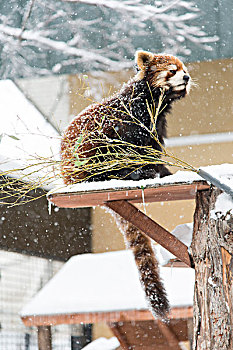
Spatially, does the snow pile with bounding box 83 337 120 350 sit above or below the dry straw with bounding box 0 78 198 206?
below

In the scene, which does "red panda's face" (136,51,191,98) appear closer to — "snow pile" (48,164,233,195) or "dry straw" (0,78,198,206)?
"dry straw" (0,78,198,206)

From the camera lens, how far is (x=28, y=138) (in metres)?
2.67

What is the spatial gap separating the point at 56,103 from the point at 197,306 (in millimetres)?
2486

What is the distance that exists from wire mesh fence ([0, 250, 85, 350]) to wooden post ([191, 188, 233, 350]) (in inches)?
78.7

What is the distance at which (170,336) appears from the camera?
6.50 ft

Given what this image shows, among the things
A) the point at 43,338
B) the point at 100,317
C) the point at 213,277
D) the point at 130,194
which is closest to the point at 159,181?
the point at 130,194

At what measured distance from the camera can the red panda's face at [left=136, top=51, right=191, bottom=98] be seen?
0.98 metres

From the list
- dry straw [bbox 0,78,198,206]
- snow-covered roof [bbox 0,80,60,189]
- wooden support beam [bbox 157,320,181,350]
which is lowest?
wooden support beam [bbox 157,320,181,350]

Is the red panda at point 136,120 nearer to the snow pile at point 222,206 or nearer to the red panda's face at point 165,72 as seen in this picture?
the red panda's face at point 165,72

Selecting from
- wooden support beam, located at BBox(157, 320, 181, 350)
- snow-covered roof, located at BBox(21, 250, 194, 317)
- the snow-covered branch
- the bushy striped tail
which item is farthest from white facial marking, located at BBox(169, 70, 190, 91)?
the snow-covered branch

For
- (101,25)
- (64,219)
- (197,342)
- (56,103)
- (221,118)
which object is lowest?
(197,342)

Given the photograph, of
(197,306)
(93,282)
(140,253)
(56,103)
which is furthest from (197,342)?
(56,103)

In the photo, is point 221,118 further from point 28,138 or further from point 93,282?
point 93,282

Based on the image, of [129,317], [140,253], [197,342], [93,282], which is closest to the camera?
[197,342]
